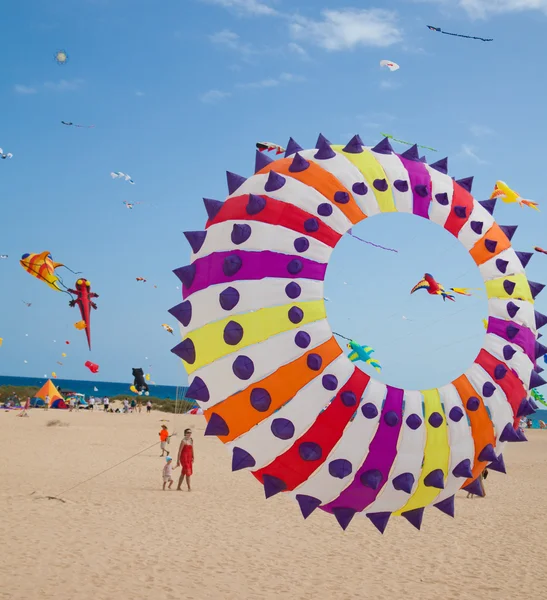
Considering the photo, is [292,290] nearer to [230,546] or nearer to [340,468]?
[340,468]

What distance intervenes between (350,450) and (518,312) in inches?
56.3

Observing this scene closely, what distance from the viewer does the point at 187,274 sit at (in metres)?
4.17

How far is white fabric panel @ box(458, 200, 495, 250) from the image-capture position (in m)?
4.38

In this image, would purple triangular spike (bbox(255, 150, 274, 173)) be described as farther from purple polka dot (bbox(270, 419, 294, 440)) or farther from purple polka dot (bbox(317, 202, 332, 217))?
purple polka dot (bbox(270, 419, 294, 440))

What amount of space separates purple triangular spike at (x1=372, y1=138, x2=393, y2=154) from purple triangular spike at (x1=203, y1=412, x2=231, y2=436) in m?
2.00

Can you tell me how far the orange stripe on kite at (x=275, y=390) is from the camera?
3.89 m

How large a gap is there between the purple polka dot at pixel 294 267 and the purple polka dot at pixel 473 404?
1.30 metres

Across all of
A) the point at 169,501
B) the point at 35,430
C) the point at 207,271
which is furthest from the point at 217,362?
the point at 35,430

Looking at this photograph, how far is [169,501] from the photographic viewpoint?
13.6 m

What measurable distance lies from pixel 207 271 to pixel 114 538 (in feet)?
24.4

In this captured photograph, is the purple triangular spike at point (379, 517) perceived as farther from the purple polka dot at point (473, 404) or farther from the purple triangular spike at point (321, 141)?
the purple triangular spike at point (321, 141)

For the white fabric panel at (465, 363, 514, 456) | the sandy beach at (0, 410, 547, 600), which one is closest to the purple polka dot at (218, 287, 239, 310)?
the white fabric panel at (465, 363, 514, 456)

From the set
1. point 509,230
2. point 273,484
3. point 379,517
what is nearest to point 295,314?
point 273,484

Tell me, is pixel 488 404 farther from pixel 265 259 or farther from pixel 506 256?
pixel 265 259
